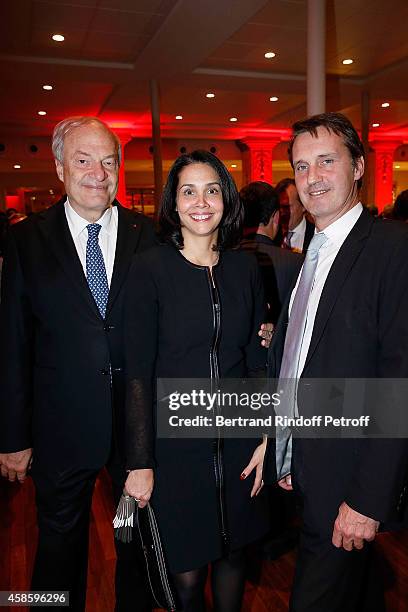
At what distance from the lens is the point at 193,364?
1.53 metres

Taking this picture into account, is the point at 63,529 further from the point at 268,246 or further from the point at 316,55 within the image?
the point at 316,55

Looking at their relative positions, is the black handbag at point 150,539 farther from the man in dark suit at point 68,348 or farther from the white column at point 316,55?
the white column at point 316,55

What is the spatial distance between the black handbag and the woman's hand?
34 cm

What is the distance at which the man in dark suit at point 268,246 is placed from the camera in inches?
88.7

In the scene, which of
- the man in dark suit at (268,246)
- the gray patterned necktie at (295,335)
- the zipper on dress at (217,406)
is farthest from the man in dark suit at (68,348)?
the man in dark suit at (268,246)

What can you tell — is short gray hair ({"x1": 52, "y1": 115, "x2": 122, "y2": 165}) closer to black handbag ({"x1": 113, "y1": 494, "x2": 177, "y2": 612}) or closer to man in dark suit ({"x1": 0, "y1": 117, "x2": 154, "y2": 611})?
man in dark suit ({"x1": 0, "y1": 117, "x2": 154, "y2": 611})

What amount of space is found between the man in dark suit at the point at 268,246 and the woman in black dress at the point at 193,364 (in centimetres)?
61

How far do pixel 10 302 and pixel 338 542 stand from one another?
4.39 feet

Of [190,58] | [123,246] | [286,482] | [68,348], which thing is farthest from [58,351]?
[190,58]

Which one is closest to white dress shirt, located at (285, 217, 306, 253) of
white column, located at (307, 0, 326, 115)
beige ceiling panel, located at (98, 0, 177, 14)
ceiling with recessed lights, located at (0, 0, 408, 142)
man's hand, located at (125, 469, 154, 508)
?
white column, located at (307, 0, 326, 115)

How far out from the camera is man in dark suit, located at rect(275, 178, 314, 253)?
12.4ft

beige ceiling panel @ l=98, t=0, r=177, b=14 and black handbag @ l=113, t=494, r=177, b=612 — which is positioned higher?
beige ceiling panel @ l=98, t=0, r=177, b=14

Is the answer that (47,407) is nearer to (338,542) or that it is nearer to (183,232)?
(183,232)

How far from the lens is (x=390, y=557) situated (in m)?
2.43
